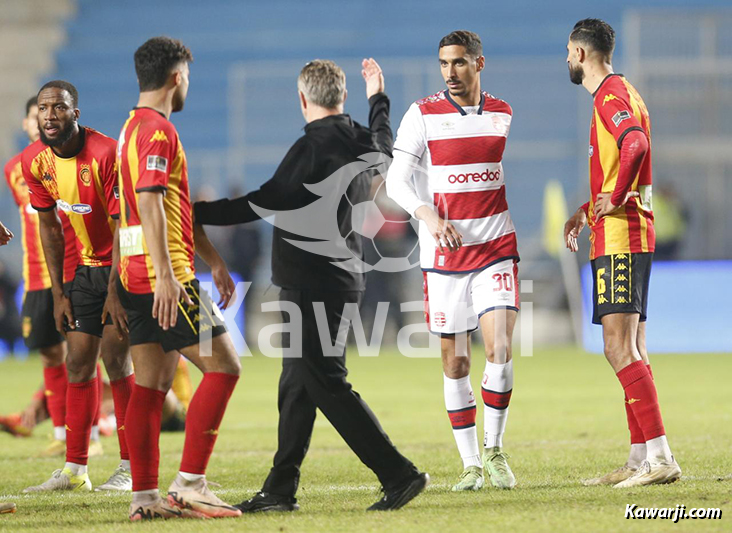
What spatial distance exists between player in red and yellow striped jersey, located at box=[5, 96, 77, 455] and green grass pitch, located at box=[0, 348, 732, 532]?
0.41 metres

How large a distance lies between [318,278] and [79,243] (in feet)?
5.64

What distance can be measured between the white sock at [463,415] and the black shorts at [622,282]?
0.83 m

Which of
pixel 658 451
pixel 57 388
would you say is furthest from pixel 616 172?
pixel 57 388

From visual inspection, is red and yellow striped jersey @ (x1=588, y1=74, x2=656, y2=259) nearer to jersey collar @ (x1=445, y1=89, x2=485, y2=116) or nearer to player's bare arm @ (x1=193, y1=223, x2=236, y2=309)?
jersey collar @ (x1=445, y1=89, x2=485, y2=116)

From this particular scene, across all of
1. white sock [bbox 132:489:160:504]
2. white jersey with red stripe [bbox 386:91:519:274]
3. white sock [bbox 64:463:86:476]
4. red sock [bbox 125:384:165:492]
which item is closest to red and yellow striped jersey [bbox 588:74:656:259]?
white jersey with red stripe [bbox 386:91:519:274]

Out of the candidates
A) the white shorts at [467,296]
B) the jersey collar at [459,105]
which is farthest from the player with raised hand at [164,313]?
the jersey collar at [459,105]

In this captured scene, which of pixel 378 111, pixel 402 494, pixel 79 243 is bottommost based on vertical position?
pixel 402 494

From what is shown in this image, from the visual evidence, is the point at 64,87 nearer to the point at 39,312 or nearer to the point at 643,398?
the point at 39,312

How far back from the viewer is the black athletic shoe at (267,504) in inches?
198

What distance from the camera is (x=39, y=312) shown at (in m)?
7.16

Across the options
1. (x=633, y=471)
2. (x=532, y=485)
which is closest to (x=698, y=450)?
(x=633, y=471)

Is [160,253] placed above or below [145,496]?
above

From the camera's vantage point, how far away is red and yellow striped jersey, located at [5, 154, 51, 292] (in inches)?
289

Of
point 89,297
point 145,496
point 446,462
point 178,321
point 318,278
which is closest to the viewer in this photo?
point 178,321
